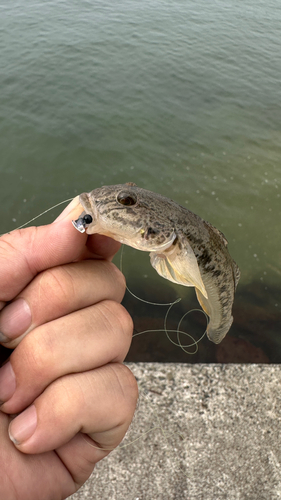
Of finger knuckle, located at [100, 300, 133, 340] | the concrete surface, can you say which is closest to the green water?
the concrete surface

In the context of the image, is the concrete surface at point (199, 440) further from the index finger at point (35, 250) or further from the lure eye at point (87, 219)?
the lure eye at point (87, 219)

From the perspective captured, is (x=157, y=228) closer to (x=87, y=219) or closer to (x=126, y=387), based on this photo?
(x=87, y=219)

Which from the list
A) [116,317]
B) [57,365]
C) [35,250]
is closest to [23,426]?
[57,365]

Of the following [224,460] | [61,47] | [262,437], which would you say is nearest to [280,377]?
[262,437]

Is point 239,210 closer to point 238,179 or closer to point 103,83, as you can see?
point 238,179

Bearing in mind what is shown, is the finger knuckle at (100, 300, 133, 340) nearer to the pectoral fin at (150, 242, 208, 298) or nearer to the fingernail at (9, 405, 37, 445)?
the pectoral fin at (150, 242, 208, 298)

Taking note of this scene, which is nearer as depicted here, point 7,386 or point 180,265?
point 7,386

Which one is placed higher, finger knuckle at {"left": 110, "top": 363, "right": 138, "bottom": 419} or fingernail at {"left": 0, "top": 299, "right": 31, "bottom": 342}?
fingernail at {"left": 0, "top": 299, "right": 31, "bottom": 342}

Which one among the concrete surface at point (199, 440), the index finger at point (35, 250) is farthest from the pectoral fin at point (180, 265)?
the concrete surface at point (199, 440)
